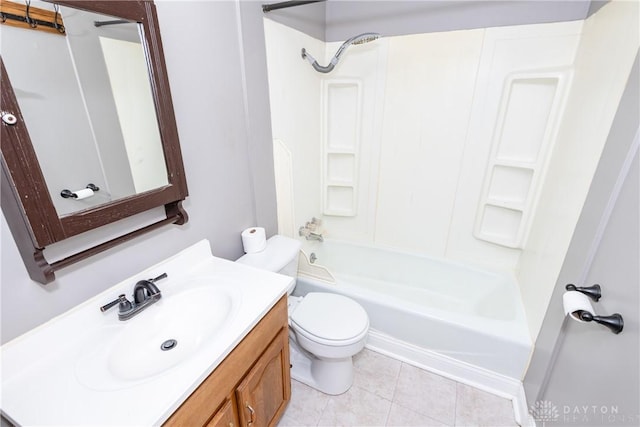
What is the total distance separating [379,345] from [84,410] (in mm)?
1555

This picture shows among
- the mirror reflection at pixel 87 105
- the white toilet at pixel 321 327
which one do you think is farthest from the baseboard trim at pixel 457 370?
the mirror reflection at pixel 87 105

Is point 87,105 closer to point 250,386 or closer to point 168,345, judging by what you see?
point 168,345

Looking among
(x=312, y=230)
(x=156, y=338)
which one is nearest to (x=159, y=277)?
(x=156, y=338)

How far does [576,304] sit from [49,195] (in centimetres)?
158

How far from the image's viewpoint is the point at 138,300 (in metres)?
1.00

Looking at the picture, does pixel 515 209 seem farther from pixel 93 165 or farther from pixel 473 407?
pixel 93 165

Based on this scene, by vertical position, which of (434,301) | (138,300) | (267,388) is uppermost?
(138,300)

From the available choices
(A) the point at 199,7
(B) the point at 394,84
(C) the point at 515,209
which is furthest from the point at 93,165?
(C) the point at 515,209

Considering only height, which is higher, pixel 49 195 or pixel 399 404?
pixel 49 195

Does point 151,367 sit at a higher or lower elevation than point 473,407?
higher

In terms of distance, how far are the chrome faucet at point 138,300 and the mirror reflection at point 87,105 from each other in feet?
1.04

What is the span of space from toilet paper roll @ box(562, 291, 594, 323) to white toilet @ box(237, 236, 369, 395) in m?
0.86

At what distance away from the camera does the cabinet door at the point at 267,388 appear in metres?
1.00

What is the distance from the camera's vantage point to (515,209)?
1899 mm
